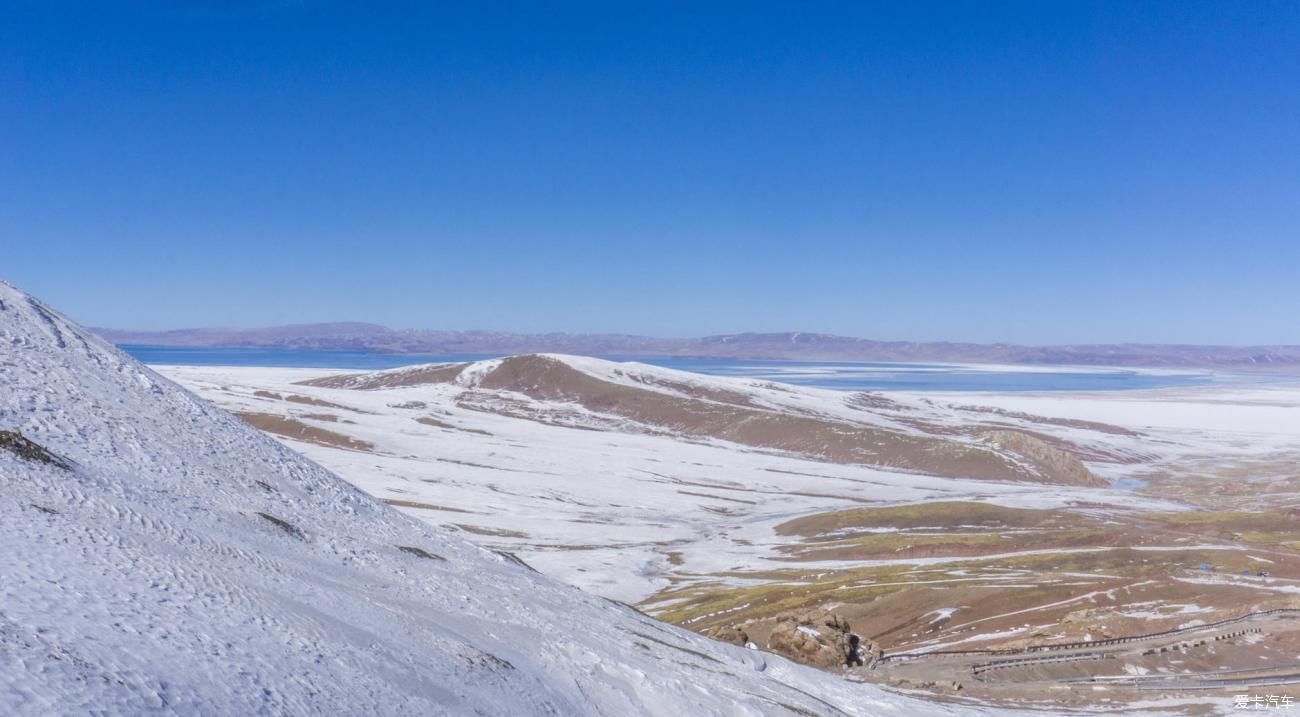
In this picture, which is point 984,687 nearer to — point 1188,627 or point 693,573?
point 1188,627

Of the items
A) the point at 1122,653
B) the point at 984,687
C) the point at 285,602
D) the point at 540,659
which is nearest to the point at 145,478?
the point at 285,602

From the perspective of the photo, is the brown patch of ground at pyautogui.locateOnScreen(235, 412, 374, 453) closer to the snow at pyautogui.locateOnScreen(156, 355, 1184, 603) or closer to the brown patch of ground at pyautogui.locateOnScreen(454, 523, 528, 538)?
the snow at pyautogui.locateOnScreen(156, 355, 1184, 603)

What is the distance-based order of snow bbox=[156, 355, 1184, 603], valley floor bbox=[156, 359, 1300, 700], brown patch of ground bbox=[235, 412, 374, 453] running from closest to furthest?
1. valley floor bbox=[156, 359, 1300, 700]
2. snow bbox=[156, 355, 1184, 603]
3. brown patch of ground bbox=[235, 412, 374, 453]

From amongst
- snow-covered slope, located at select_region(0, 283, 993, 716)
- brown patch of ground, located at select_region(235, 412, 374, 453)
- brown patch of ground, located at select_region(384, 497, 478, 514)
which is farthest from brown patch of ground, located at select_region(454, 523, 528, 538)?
snow-covered slope, located at select_region(0, 283, 993, 716)

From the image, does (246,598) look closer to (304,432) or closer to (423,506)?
(423,506)

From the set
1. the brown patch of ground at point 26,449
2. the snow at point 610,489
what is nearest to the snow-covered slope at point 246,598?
the brown patch of ground at point 26,449
